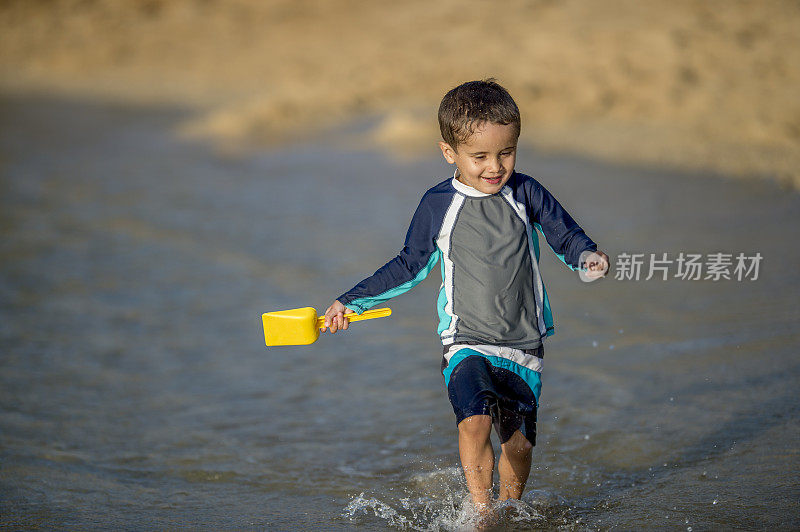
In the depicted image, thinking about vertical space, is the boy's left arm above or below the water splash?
above

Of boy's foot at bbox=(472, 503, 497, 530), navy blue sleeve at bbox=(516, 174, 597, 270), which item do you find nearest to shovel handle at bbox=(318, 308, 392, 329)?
navy blue sleeve at bbox=(516, 174, 597, 270)

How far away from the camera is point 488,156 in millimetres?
2748

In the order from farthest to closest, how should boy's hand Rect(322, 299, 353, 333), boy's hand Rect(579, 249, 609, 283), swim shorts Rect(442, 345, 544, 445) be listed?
boy's hand Rect(322, 299, 353, 333) → swim shorts Rect(442, 345, 544, 445) → boy's hand Rect(579, 249, 609, 283)

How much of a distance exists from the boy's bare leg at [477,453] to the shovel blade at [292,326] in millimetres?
555

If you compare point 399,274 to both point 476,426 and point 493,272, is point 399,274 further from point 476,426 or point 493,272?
point 476,426

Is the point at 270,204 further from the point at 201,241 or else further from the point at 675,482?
the point at 675,482

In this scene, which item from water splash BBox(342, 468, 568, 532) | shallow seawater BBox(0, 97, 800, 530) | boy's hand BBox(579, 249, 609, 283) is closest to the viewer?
boy's hand BBox(579, 249, 609, 283)

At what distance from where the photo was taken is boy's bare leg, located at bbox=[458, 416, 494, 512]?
2.75 metres

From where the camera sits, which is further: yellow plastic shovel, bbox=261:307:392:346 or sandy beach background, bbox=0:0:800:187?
sandy beach background, bbox=0:0:800:187

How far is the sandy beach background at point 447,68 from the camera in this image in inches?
388

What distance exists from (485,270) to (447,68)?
1043 cm

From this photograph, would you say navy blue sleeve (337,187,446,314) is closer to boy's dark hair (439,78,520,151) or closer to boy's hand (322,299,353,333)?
boy's hand (322,299,353,333)

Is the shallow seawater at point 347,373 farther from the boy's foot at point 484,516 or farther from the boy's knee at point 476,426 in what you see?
the boy's knee at point 476,426

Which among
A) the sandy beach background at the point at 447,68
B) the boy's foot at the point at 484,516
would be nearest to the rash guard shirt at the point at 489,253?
the boy's foot at the point at 484,516
